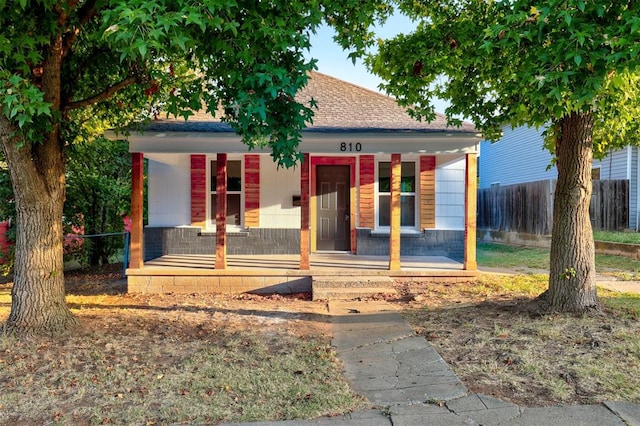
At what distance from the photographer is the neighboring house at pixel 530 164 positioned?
568 inches

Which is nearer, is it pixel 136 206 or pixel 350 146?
pixel 136 206

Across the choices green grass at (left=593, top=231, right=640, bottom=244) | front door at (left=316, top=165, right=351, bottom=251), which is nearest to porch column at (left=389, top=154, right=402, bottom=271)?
front door at (left=316, top=165, right=351, bottom=251)

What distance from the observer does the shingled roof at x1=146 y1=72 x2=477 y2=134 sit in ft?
27.2

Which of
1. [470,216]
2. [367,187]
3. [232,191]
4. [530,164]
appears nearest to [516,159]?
[530,164]

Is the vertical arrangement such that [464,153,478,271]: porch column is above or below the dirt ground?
above

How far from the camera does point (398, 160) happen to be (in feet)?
27.5

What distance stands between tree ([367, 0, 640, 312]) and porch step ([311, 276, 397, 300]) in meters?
2.81

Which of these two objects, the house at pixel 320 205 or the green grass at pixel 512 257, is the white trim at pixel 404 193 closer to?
the house at pixel 320 205

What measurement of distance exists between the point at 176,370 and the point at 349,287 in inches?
167

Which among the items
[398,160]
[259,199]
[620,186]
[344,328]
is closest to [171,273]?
[259,199]

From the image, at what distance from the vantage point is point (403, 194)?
1062cm

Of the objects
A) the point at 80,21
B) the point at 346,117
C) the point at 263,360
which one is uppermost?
the point at 80,21

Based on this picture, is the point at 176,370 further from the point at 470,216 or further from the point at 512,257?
the point at 512,257

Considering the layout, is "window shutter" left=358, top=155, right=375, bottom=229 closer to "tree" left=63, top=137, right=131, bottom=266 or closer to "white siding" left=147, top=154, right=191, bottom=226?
"white siding" left=147, top=154, right=191, bottom=226
